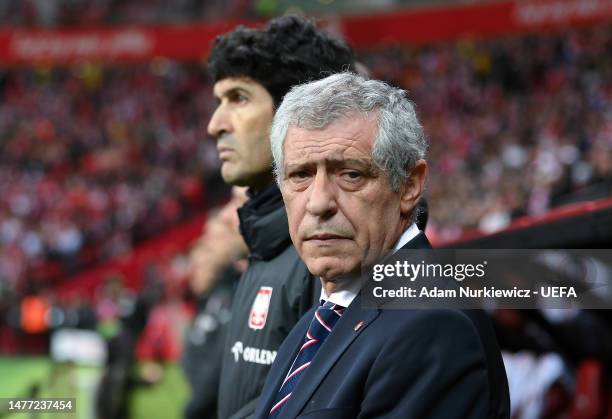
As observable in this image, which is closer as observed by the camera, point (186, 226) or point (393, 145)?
point (393, 145)

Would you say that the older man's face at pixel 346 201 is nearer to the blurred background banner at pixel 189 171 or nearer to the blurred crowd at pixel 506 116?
the blurred background banner at pixel 189 171

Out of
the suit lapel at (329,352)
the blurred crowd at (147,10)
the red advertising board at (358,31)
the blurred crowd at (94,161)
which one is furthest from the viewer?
the blurred crowd at (147,10)

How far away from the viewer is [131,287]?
1909cm

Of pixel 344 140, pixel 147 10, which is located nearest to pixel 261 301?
pixel 344 140

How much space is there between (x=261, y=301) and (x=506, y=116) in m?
14.4

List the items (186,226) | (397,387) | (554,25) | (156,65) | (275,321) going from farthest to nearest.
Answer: (156,65)
(186,226)
(554,25)
(275,321)
(397,387)

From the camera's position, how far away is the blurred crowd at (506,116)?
35.0 feet

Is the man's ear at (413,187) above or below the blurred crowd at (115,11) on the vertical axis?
below

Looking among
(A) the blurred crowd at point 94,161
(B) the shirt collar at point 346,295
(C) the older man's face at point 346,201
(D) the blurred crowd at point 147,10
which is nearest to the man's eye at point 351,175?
(C) the older man's face at point 346,201

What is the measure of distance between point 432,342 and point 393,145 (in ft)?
1.41

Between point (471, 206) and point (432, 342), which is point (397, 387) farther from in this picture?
point (471, 206)

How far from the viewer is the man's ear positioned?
198cm

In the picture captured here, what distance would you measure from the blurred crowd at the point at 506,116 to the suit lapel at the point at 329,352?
5491mm

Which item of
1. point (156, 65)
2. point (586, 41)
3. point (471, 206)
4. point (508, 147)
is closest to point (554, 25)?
point (586, 41)
